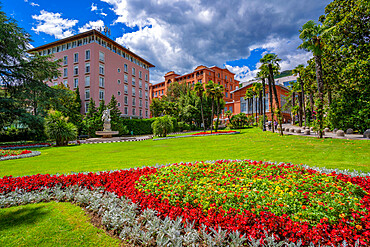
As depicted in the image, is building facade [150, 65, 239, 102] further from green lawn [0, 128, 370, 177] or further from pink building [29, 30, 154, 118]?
green lawn [0, 128, 370, 177]

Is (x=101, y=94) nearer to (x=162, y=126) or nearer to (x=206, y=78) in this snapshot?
(x=162, y=126)

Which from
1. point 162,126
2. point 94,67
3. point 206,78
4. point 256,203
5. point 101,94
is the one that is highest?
point 206,78

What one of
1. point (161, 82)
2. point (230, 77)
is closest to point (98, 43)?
point (161, 82)

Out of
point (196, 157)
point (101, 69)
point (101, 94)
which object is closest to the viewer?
point (196, 157)

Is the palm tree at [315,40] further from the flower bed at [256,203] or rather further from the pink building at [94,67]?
the pink building at [94,67]

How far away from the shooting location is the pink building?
39250 millimetres

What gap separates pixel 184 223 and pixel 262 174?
3036 millimetres

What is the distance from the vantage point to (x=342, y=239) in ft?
8.11

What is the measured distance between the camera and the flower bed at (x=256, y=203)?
2637 mm

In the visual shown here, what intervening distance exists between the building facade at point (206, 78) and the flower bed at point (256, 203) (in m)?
72.6

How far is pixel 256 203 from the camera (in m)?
3.25

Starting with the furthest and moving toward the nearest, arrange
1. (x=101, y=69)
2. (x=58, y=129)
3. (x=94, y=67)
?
(x=101, y=69), (x=94, y=67), (x=58, y=129)

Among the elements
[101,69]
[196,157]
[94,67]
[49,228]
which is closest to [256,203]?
[49,228]

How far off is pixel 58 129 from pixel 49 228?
18282 millimetres
